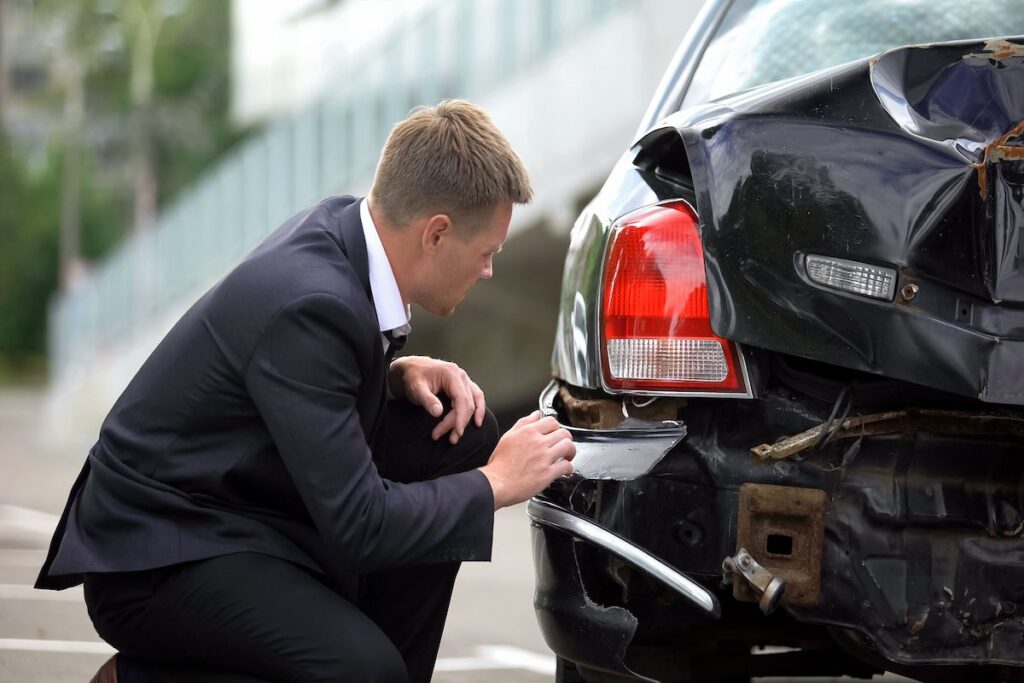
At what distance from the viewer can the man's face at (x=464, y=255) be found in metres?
2.97

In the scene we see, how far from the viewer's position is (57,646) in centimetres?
519

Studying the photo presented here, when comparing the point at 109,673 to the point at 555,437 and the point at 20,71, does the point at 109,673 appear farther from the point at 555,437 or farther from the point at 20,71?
the point at 20,71

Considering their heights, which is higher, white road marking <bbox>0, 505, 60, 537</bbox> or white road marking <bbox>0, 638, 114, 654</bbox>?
white road marking <bbox>0, 638, 114, 654</bbox>

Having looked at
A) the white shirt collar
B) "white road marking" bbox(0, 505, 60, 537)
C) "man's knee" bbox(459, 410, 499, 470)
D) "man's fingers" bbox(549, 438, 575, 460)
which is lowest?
"white road marking" bbox(0, 505, 60, 537)

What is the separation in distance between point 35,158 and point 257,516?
6791 cm

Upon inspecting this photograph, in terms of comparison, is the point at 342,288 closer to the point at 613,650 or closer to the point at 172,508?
the point at 172,508

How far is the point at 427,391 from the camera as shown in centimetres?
342

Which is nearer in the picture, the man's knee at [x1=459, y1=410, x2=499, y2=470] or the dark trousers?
the dark trousers

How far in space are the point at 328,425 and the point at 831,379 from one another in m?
1.04

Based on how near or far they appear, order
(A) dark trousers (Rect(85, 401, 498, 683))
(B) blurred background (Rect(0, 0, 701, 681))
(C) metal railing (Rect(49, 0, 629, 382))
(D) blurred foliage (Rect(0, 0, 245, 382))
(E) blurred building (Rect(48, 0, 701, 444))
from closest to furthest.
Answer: (A) dark trousers (Rect(85, 401, 498, 683)) < (B) blurred background (Rect(0, 0, 701, 681)) < (E) blurred building (Rect(48, 0, 701, 444)) < (C) metal railing (Rect(49, 0, 629, 382)) < (D) blurred foliage (Rect(0, 0, 245, 382))

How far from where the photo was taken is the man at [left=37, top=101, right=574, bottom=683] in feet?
9.11

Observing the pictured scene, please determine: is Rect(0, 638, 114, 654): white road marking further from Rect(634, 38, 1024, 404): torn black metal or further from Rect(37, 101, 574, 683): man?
Rect(634, 38, 1024, 404): torn black metal

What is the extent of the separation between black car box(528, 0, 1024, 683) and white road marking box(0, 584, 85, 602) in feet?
12.5

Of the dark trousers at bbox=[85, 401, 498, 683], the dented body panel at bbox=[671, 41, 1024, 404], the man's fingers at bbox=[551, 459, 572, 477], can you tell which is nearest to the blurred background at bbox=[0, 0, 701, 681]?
the dark trousers at bbox=[85, 401, 498, 683]
